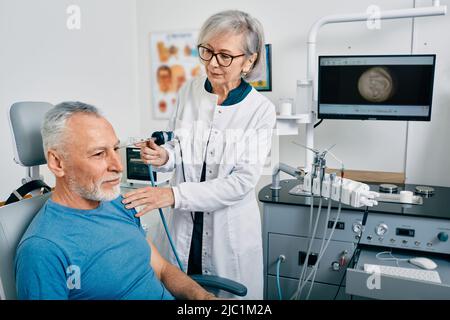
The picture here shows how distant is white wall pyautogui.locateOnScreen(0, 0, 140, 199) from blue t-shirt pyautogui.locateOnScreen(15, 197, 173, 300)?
1.04m

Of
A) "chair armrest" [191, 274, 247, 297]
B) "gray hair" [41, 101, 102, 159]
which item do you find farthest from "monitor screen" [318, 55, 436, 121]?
"gray hair" [41, 101, 102, 159]

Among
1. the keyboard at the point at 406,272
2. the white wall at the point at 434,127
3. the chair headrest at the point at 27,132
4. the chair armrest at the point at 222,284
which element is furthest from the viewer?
the white wall at the point at 434,127

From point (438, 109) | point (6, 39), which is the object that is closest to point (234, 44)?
point (6, 39)

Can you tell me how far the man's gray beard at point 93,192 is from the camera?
108 cm

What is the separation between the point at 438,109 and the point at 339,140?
570 millimetres

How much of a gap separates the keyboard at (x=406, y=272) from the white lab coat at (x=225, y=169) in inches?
17.3

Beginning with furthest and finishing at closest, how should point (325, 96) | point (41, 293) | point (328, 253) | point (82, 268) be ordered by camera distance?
point (325, 96) → point (328, 253) → point (82, 268) → point (41, 293)

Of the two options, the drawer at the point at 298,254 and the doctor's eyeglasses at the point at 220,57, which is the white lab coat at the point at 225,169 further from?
the drawer at the point at 298,254

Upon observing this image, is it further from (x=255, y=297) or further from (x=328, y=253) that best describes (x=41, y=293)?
(x=328, y=253)

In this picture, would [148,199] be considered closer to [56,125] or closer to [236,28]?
[56,125]

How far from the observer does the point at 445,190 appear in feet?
6.72

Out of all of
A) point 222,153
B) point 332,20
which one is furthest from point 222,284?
point 332,20

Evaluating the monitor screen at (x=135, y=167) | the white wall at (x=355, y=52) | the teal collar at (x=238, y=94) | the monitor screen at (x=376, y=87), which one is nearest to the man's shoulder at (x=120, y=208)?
the teal collar at (x=238, y=94)
